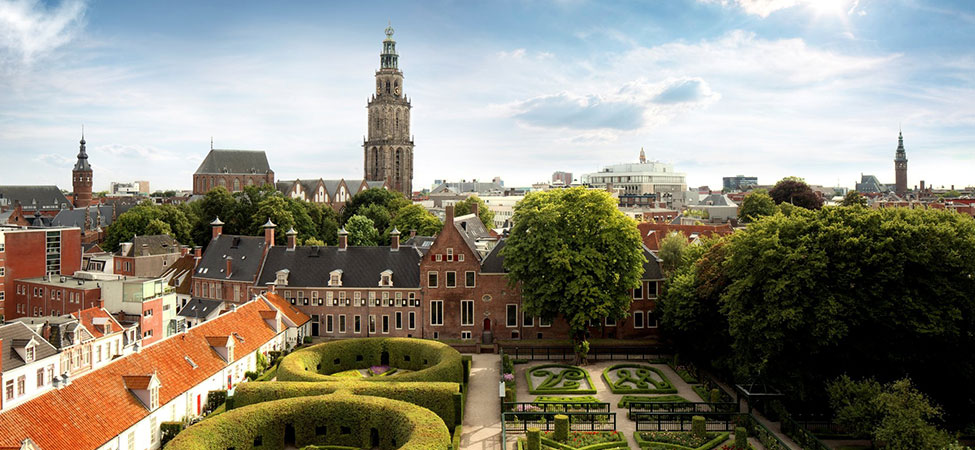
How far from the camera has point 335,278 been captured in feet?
183

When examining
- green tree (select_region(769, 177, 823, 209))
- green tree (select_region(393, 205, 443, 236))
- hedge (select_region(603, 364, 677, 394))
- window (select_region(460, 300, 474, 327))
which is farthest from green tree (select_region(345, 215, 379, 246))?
green tree (select_region(769, 177, 823, 209))

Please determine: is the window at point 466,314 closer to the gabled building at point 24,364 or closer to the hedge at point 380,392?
the hedge at point 380,392

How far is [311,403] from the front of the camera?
33500 mm

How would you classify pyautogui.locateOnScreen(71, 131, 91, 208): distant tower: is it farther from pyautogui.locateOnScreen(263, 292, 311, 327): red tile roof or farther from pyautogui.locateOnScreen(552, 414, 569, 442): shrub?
pyautogui.locateOnScreen(552, 414, 569, 442): shrub

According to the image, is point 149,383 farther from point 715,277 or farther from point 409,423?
point 715,277

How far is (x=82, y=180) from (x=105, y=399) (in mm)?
118118

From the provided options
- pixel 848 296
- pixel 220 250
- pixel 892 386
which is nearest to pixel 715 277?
pixel 848 296

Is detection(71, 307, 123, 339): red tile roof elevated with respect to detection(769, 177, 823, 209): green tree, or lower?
lower

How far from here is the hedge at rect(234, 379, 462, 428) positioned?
35.2 metres

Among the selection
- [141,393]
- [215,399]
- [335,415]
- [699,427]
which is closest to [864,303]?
[699,427]

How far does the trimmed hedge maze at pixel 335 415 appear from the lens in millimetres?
29859

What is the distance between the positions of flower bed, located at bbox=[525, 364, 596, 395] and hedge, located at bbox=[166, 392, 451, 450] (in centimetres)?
1105

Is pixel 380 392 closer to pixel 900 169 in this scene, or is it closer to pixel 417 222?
pixel 417 222

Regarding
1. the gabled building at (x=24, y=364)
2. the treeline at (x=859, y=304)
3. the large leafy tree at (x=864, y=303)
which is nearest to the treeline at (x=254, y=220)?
the gabled building at (x=24, y=364)
